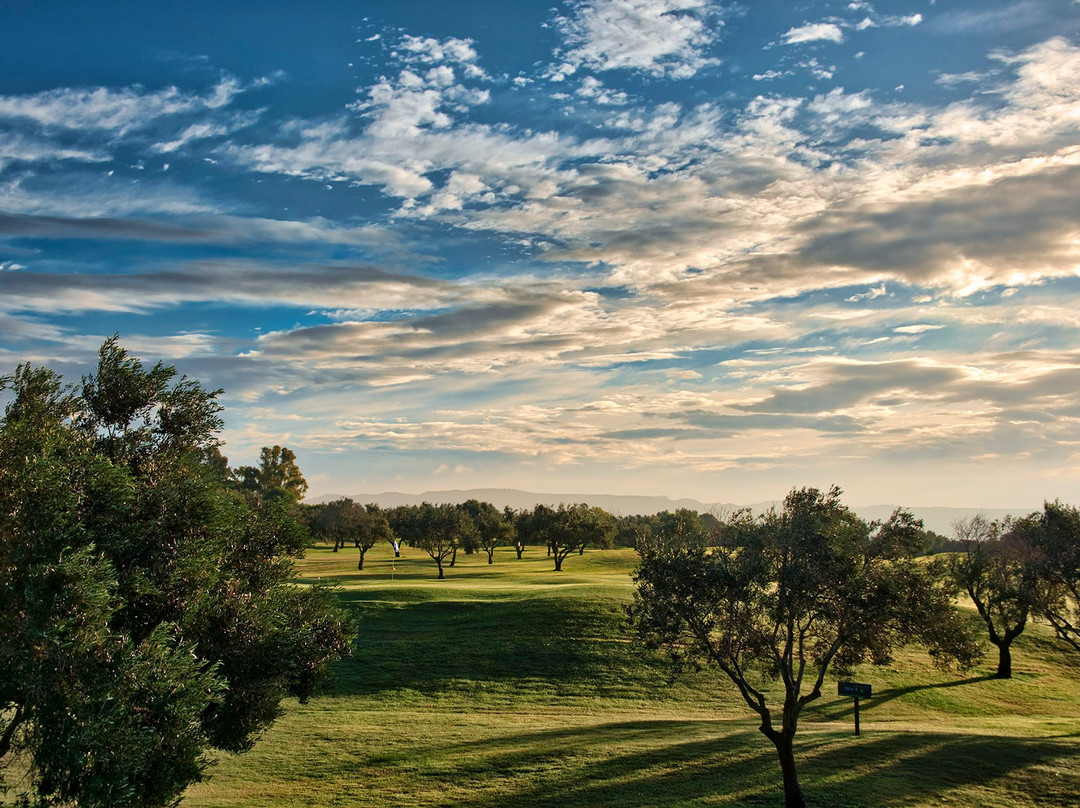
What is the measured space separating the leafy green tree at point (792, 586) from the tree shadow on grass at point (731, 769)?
3.15 m

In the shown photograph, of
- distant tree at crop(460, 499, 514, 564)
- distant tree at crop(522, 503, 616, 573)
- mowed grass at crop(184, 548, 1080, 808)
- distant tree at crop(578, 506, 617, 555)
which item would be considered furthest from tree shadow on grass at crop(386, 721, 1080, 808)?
distant tree at crop(460, 499, 514, 564)

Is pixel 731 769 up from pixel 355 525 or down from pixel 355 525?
down

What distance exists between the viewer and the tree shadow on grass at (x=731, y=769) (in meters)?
28.2

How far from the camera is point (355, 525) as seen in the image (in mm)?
118062

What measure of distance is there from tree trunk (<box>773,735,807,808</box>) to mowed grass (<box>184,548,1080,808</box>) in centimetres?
106

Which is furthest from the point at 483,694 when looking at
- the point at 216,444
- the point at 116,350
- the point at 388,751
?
the point at 116,350

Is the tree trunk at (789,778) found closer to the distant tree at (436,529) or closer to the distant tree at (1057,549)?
the distant tree at (1057,549)

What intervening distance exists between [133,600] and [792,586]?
21674 mm

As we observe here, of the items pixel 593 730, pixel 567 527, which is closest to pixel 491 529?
pixel 567 527

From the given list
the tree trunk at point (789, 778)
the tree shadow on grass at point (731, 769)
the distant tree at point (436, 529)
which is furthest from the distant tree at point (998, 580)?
the distant tree at point (436, 529)

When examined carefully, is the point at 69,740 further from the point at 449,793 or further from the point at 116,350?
the point at 449,793

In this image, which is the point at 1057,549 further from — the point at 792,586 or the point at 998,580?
the point at 792,586

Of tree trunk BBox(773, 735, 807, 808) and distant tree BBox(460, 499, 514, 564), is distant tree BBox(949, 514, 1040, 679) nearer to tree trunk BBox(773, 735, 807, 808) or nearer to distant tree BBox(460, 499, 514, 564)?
tree trunk BBox(773, 735, 807, 808)

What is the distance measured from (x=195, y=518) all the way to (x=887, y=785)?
2835cm
